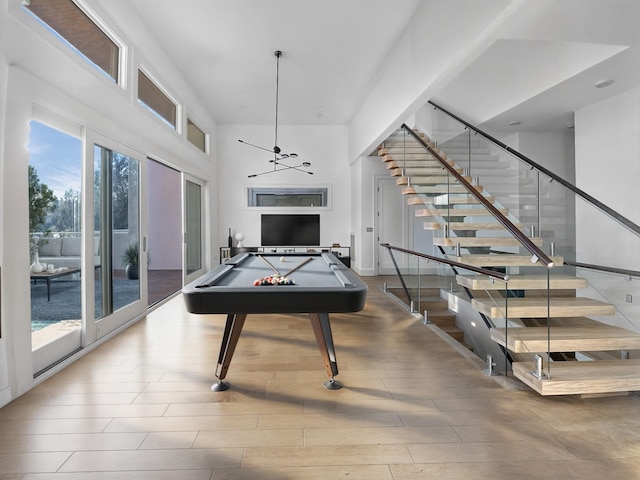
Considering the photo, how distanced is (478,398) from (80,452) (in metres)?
2.23

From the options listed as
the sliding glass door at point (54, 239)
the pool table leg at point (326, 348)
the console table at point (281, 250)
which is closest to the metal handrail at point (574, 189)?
the pool table leg at point (326, 348)

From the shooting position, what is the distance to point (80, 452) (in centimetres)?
176

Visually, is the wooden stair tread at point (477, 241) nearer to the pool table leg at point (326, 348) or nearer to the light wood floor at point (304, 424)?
the light wood floor at point (304, 424)

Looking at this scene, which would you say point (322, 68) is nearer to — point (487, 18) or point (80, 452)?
point (487, 18)

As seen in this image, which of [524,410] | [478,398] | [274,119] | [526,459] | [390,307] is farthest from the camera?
[274,119]

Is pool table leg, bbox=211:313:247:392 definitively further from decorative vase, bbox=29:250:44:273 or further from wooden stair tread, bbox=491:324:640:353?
wooden stair tread, bbox=491:324:640:353

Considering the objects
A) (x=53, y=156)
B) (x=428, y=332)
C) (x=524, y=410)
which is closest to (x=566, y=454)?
(x=524, y=410)

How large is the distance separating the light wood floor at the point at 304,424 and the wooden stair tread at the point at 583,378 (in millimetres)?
83

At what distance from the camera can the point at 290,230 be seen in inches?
326

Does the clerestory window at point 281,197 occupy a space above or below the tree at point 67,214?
above

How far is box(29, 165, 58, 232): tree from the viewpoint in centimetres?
260

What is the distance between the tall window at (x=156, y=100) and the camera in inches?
173

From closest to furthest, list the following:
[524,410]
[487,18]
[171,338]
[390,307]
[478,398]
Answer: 1. [524,410]
2. [478,398]
3. [487,18]
4. [171,338]
5. [390,307]

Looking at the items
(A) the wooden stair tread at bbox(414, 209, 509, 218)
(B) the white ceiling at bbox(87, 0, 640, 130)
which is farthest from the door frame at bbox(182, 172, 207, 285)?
(A) the wooden stair tread at bbox(414, 209, 509, 218)
